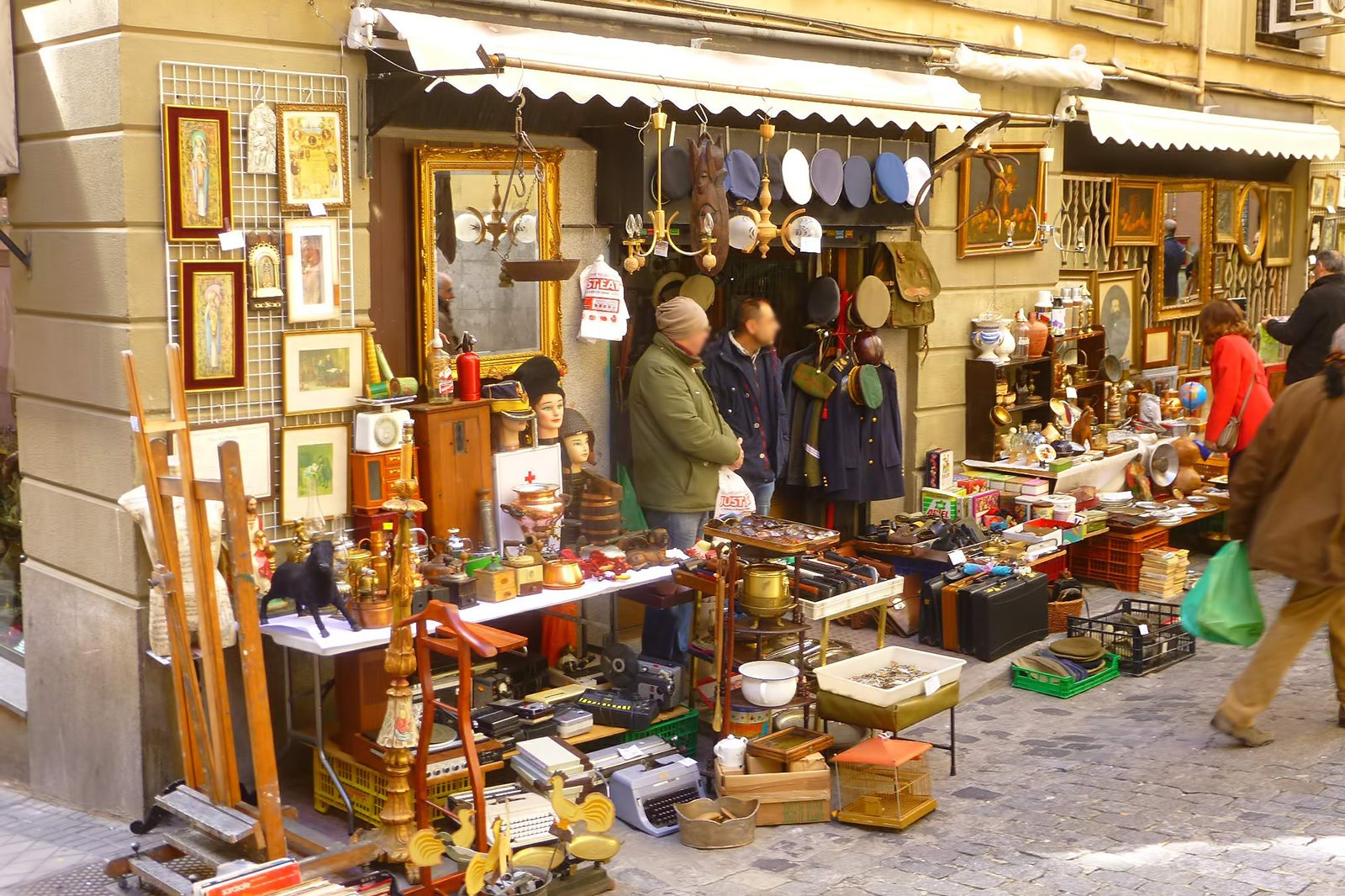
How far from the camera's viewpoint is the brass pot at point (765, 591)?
6785 millimetres

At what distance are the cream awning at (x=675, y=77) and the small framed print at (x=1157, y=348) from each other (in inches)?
165

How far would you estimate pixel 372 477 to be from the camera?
659cm

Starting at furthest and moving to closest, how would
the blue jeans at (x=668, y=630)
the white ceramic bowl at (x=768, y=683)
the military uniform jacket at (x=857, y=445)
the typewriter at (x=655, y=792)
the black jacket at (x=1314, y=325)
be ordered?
the black jacket at (x=1314, y=325) → the military uniform jacket at (x=857, y=445) → the blue jeans at (x=668, y=630) → the white ceramic bowl at (x=768, y=683) → the typewriter at (x=655, y=792)

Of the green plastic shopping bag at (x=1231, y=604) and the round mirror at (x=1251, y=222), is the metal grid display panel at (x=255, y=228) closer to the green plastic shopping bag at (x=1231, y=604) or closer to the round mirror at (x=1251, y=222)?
the green plastic shopping bag at (x=1231, y=604)

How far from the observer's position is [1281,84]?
45.0 ft

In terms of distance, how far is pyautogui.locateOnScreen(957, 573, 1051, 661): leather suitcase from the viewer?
833 centimetres

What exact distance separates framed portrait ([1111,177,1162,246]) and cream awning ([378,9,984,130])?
137 inches

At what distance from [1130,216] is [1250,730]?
6.56 meters

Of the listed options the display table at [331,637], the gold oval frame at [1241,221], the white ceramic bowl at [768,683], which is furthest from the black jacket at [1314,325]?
the display table at [331,637]

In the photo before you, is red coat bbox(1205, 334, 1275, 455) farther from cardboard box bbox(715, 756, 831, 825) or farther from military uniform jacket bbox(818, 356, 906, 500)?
cardboard box bbox(715, 756, 831, 825)

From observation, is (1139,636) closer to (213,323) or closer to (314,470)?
(314,470)

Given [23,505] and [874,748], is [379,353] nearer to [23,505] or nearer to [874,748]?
[23,505]

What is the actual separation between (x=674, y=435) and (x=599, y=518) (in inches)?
23.8

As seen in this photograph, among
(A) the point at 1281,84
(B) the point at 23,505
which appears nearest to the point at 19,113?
(B) the point at 23,505
